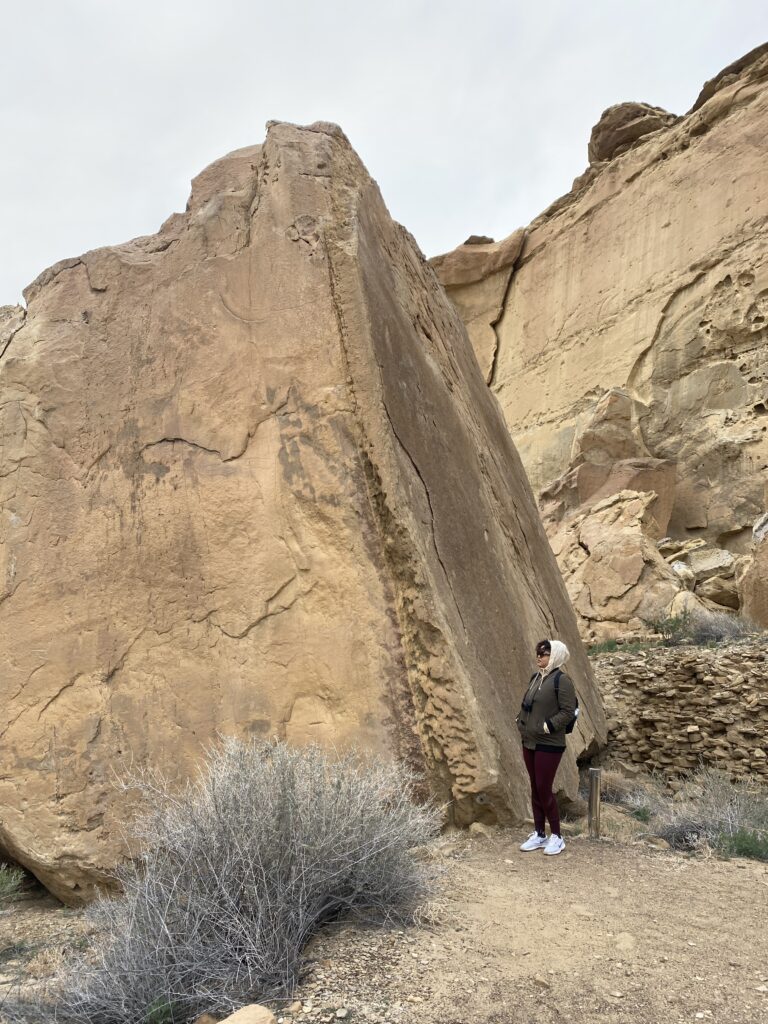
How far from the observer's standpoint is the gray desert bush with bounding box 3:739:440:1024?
246 centimetres

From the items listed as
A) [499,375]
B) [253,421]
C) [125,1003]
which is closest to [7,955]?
[125,1003]

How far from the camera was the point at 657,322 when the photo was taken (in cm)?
2012

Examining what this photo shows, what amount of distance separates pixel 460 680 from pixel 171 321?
9.83 feet

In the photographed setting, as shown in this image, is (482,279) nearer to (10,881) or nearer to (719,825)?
(719,825)

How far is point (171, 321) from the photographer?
520cm

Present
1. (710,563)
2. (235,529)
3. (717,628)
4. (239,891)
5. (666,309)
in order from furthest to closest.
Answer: (666,309) < (710,563) < (717,628) < (235,529) < (239,891)

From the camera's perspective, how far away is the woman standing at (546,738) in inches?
168

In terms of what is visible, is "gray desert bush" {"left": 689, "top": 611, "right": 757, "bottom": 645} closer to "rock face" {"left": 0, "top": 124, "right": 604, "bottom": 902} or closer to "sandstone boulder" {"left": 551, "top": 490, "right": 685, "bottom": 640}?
"sandstone boulder" {"left": 551, "top": 490, "right": 685, "bottom": 640}

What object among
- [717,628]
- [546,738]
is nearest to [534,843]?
[546,738]

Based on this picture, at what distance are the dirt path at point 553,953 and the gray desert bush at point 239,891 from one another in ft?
0.48

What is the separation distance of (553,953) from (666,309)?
19660mm

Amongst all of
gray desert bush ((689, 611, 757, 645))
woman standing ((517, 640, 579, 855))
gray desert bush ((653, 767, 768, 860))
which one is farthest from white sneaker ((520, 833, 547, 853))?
gray desert bush ((689, 611, 757, 645))

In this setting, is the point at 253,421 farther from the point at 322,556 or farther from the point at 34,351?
the point at 34,351

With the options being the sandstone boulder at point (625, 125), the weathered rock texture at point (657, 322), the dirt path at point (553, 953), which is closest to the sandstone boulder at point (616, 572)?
the weathered rock texture at point (657, 322)
